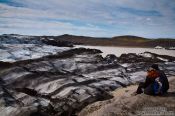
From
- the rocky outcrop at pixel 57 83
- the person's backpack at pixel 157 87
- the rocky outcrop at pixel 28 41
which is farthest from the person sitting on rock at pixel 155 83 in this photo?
the rocky outcrop at pixel 28 41

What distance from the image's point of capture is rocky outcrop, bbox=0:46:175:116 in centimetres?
1541

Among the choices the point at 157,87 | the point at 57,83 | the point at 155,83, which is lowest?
the point at 57,83

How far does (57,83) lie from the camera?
61.6 ft

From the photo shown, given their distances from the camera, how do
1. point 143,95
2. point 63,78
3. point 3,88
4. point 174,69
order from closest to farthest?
point 143,95 → point 3,88 → point 63,78 → point 174,69

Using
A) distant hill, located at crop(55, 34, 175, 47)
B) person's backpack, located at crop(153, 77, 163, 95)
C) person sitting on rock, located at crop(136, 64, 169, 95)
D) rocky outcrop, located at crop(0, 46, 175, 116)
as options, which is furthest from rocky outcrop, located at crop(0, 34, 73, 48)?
person's backpack, located at crop(153, 77, 163, 95)

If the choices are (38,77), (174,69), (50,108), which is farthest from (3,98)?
(174,69)

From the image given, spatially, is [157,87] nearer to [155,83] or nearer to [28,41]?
[155,83]

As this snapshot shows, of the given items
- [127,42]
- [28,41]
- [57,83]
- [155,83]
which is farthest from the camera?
[127,42]

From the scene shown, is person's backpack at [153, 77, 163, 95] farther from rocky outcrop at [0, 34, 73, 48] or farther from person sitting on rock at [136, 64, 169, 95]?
rocky outcrop at [0, 34, 73, 48]

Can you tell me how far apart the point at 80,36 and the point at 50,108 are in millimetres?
102005

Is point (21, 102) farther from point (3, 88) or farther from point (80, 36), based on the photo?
point (80, 36)

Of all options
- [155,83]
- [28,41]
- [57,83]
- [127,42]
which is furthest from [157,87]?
[127,42]

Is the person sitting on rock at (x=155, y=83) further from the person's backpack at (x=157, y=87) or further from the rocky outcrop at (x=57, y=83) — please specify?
the rocky outcrop at (x=57, y=83)

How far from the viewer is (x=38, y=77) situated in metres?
20.0
